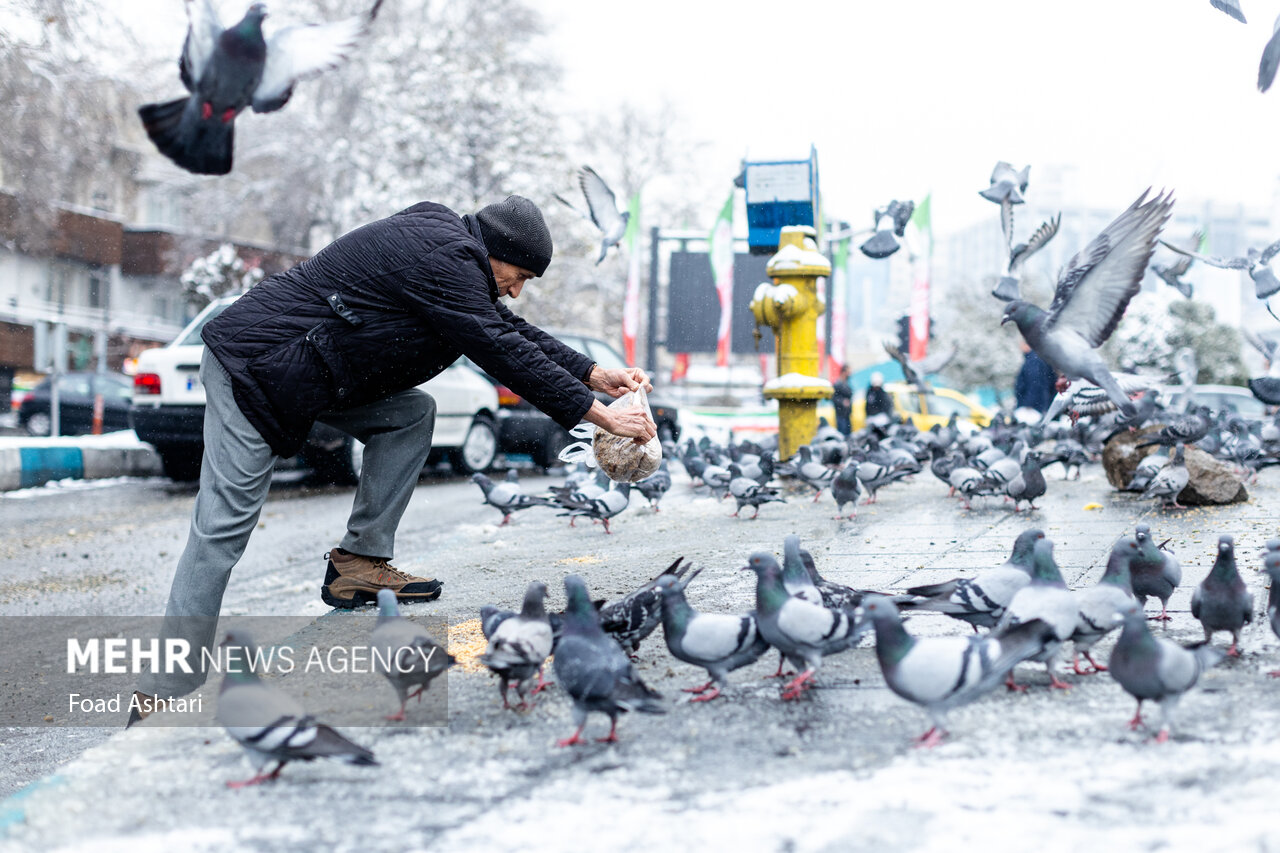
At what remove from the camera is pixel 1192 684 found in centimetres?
230

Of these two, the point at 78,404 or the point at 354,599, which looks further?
the point at 78,404

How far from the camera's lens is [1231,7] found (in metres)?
3.48

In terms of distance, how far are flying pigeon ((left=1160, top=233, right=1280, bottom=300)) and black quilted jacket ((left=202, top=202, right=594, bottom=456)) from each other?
3.68m

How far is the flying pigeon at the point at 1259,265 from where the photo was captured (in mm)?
5531

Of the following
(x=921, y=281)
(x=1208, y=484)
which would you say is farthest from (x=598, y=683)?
(x=921, y=281)

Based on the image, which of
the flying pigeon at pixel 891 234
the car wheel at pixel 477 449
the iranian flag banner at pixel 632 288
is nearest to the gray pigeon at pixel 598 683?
the flying pigeon at pixel 891 234

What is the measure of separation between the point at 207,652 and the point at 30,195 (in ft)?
57.8

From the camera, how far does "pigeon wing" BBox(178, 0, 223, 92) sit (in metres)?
2.85

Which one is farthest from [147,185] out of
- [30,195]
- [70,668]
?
[70,668]

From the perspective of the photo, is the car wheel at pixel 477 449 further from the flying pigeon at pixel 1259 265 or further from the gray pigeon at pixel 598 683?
the gray pigeon at pixel 598 683

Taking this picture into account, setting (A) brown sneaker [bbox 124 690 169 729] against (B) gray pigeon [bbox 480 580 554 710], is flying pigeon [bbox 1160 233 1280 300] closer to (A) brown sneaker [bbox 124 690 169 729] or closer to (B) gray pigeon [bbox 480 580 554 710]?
(B) gray pigeon [bbox 480 580 554 710]

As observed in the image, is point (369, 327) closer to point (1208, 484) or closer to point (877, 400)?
point (1208, 484)

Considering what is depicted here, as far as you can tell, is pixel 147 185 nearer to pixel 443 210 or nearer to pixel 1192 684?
pixel 443 210

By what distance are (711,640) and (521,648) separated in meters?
0.48
